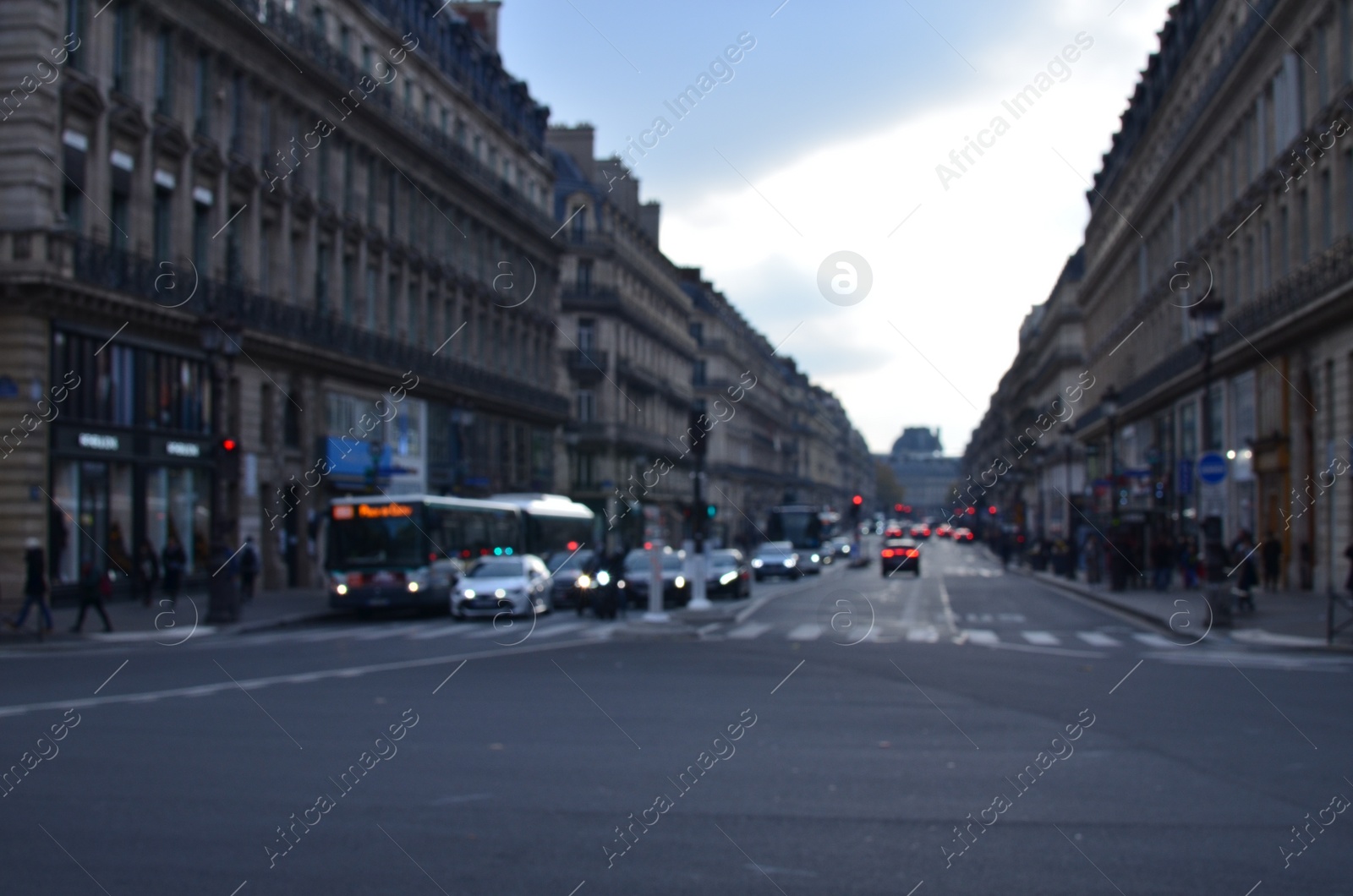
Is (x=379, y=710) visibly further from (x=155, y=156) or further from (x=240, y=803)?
(x=155, y=156)

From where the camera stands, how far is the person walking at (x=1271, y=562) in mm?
36438

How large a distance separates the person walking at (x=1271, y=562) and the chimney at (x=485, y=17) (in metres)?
44.2

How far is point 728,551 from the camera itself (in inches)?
1753

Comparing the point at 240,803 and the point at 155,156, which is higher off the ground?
the point at 155,156

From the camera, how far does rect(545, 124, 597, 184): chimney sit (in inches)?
3410

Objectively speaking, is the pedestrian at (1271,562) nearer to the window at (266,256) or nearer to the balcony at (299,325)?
the balcony at (299,325)

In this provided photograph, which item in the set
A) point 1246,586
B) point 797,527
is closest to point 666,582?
point 1246,586

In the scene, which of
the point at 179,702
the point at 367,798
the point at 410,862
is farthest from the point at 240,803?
the point at 179,702

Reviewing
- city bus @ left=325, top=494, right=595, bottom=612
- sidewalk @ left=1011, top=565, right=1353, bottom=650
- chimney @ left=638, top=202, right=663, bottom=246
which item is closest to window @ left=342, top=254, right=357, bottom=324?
city bus @ left=325, top=494, right=595, bottom=612

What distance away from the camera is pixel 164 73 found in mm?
36062

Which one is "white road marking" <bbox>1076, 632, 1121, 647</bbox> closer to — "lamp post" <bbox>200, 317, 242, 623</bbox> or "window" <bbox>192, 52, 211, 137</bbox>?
"lamp post" <bbox>200, 317, 242, 623</bbox>

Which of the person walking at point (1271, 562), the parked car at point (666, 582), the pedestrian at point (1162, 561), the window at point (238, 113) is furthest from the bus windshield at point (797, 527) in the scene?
the window at point (238, 113)

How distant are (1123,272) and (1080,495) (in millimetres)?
13925

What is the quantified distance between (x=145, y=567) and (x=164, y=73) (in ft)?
42.1
